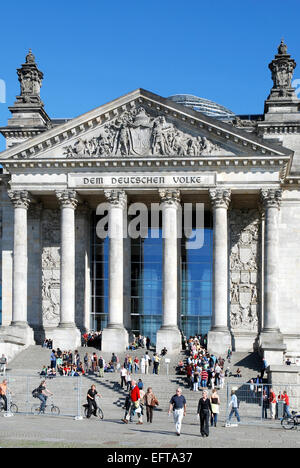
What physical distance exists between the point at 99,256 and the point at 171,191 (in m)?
9.26

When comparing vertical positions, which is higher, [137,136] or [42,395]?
[137,136]

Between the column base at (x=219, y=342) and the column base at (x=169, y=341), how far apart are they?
82.9 inches

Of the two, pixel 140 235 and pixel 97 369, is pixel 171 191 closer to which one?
pixel 140 235

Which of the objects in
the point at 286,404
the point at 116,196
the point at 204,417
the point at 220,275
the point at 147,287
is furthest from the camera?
the point at 147,287

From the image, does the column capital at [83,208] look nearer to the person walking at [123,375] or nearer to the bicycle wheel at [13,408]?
the person walking at [123,375]

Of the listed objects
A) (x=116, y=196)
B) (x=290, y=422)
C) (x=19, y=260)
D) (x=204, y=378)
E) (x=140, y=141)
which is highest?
(x=140, y=141)

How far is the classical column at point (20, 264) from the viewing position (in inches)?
2192

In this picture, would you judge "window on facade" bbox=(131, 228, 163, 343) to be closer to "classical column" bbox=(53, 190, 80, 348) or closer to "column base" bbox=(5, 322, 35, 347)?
"classical column" bbox=(53, 190, 80, 348)

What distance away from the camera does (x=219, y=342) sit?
175 ft

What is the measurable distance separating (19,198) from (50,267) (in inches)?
260

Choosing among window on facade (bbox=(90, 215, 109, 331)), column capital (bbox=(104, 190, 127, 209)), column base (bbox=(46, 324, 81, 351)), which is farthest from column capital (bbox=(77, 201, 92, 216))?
column base (bbox=(46, 324, 81, 351))

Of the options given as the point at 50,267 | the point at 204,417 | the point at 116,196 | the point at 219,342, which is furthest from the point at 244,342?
the point at 204,417

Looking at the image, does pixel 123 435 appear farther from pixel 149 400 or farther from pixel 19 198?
pixel 19 198

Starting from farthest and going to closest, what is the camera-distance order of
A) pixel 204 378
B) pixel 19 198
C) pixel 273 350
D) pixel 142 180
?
pixel 19 198, pixel 142 180, pixel 273 350, pixel 204 378
